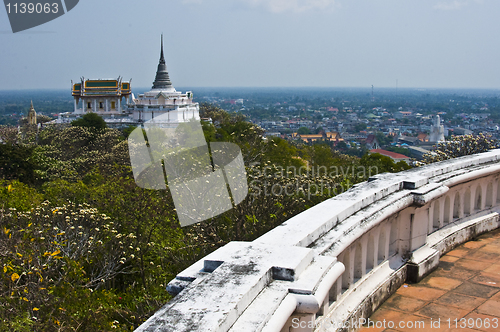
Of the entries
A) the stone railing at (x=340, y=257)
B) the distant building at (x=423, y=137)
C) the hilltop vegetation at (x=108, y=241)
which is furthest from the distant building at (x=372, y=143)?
the stone railing at (x=340, y=257)

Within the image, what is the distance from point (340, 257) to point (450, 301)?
97 cm

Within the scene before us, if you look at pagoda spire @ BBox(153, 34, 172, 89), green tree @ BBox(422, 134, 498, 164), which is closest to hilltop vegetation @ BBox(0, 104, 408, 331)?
green tree @ BBox(422, 134, 498, 164)

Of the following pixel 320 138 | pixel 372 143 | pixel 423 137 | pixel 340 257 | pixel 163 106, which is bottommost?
pixel 372 143

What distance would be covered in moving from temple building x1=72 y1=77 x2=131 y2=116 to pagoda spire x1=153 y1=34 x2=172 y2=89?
344 cm

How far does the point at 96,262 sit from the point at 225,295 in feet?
26.9

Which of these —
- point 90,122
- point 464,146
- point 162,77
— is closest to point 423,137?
point 162,77

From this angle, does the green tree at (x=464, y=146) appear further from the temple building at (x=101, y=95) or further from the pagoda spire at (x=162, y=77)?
the temple building at (x=101, y=95)

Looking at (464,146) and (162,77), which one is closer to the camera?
(464,146)

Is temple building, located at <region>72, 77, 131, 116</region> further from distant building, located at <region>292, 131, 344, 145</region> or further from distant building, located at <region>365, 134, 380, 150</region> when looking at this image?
distant building, located at <region>365, 134, 380, 150</region>

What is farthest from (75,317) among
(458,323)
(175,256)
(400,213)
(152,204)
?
(152,204)

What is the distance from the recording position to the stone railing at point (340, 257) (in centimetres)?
183

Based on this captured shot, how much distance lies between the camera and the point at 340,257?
9.54 ft

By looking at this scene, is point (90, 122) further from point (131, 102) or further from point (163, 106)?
point (131, 102)

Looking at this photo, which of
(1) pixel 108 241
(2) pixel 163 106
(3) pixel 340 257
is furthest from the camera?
(2) pixel 163 106
